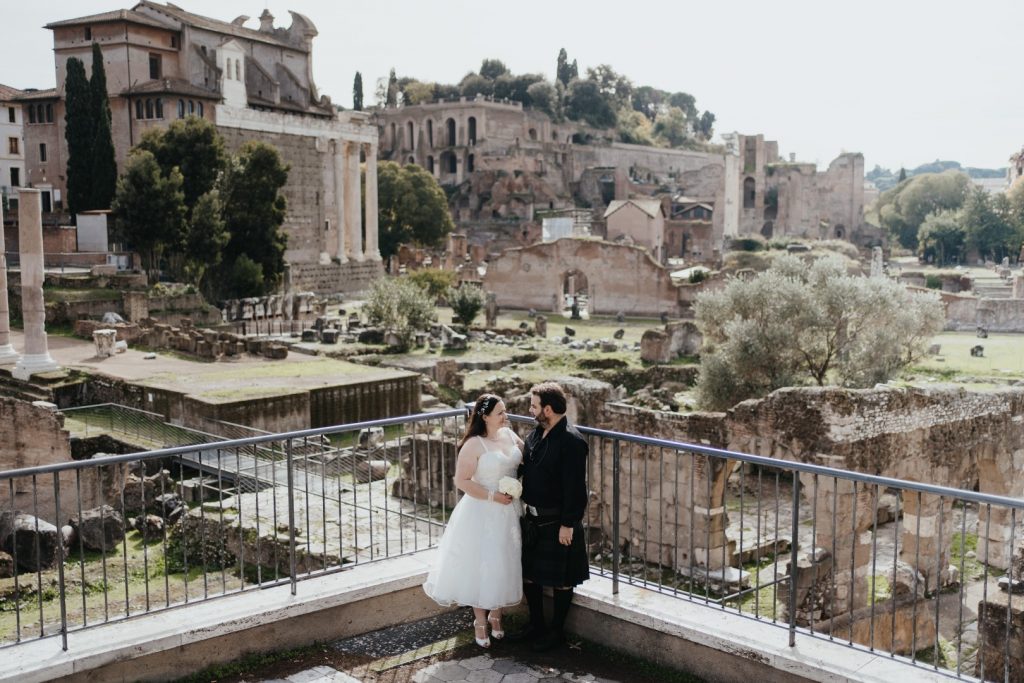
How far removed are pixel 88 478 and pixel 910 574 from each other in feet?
38.3

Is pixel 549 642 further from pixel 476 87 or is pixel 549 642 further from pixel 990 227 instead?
pixel 476 87

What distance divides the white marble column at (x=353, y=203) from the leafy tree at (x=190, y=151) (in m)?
15.1

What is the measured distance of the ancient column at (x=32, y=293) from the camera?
75.5 feet

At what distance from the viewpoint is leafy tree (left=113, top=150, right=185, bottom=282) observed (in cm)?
3681

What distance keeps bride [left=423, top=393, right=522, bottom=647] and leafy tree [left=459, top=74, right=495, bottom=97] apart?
10226 centimetres

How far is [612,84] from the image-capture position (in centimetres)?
12150

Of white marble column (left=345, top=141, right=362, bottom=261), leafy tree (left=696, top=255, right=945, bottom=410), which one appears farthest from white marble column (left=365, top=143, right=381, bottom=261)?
leafy tree (left=696, top=255, right=945, bottom=410)

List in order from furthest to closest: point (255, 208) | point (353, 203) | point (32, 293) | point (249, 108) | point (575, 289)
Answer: point (575, 289), point (353, 203), point (249, 108), point (255, 208), point (32, 293)

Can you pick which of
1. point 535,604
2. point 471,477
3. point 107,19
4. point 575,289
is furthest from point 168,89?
point 535,604

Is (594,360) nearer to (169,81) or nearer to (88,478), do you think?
(88,478)

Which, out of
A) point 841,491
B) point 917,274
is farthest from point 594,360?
point 917,274

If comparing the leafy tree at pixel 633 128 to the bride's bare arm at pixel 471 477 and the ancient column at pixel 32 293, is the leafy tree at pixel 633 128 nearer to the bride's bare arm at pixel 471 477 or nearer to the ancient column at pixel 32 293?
the ancient column at pixel 32 293

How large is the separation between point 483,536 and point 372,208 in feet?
171

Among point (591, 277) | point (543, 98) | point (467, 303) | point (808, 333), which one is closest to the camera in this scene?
point (808, 333)
